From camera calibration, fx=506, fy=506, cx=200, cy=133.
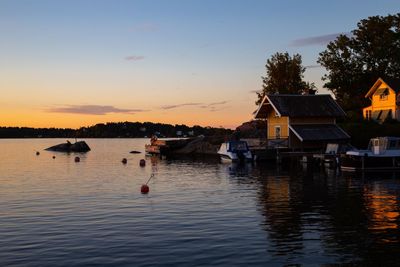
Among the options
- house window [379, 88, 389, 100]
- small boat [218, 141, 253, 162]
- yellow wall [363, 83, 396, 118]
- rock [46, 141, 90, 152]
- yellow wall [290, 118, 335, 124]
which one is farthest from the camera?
rock [46, 141, 90, 152]

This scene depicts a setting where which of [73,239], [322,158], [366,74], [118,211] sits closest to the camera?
[73,239]

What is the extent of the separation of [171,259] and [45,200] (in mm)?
17685

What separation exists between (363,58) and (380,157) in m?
46.5

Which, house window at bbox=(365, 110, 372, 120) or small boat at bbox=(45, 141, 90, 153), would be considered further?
small boat at bbox=(45, 141, 90, 153)

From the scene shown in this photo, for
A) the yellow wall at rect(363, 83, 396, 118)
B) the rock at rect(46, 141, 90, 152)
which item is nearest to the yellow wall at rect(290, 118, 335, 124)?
the yellow wall at rect(363, 83, 396, 118)

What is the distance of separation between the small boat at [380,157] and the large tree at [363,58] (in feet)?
130

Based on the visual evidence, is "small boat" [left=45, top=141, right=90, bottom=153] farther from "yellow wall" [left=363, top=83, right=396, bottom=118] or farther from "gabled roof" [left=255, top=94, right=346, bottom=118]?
"yellow wall" [left=363, top=83, right=396, bottom=118]

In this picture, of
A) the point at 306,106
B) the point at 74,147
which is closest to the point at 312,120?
the point at 306,106

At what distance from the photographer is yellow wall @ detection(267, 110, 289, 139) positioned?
65500mm

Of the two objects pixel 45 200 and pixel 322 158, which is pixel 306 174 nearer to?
pixel 322 158

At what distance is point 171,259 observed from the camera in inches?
664

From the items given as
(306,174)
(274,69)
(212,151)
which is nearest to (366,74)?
(274,69)

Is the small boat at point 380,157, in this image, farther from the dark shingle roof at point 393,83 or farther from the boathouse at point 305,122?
the dark shingle roof at point 393,83

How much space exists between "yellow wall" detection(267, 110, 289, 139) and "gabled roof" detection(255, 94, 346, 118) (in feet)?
4.81
